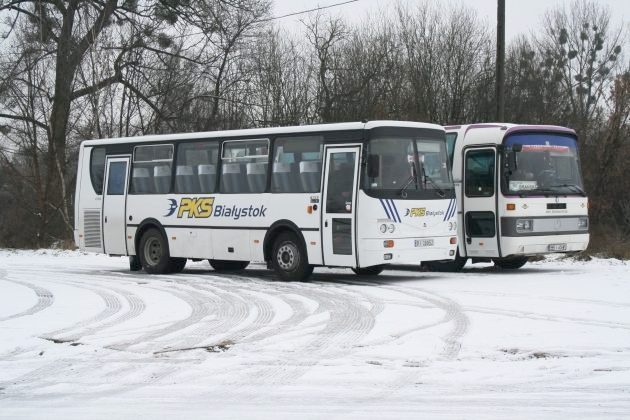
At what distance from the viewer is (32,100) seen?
110 feet

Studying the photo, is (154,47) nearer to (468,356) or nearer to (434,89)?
(434,89)

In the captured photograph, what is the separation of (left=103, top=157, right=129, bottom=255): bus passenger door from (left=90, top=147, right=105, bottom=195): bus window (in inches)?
8.4

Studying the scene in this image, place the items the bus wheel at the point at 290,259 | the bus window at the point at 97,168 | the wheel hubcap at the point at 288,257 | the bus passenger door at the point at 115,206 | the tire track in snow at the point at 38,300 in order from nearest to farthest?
1. the tire track in snow at the point at 38,300
2. the bus wheel at the point at 290,259
3. the wheel hubcap at the point at 288,257
4. the bus passenger door at the point at 115,206
5. the bus window at the point at 97,168

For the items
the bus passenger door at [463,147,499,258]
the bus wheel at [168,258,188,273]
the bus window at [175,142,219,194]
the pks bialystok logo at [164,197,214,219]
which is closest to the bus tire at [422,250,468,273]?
the bus passenger door at [463,147,499,258]

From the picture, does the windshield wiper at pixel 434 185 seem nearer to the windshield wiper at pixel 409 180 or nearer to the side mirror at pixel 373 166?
the windshield wiper at pixel 409 180

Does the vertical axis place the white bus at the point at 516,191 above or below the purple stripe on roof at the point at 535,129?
A: below

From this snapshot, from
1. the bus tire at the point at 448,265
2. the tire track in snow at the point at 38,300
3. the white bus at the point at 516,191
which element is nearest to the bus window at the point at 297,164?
the white bus at the point at 516,191

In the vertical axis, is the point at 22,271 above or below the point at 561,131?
below

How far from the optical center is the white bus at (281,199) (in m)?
15.8

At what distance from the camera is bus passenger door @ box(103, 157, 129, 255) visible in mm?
20312

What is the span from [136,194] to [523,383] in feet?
44.1

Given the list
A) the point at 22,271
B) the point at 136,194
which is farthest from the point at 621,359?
the point at 22,271

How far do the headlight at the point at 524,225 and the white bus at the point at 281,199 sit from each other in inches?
56.6

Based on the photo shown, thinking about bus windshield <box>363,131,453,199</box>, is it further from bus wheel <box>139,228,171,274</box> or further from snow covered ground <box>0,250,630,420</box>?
bus wheel <box>139,228,171,274</box>
